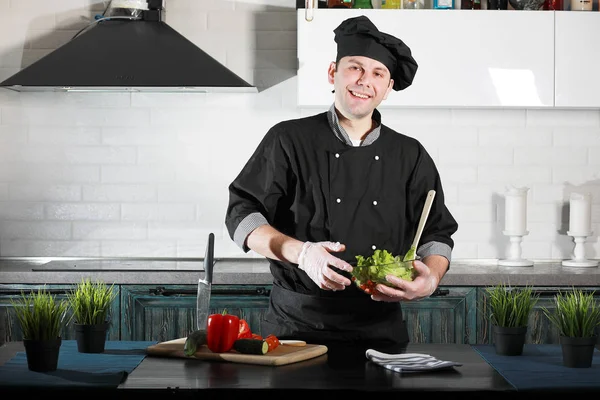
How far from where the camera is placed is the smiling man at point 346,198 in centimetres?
306

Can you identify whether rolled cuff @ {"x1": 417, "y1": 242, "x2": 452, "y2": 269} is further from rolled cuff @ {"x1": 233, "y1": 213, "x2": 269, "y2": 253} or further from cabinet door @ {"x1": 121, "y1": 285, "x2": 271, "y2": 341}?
cabinet door @ {"x1": 121, "y1": 285, "x2": 271, "y2": 341}

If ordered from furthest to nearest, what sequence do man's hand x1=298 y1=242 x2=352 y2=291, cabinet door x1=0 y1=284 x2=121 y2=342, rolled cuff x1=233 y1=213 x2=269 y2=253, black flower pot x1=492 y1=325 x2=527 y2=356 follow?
cabinet door x1=0 y1=284 x2=121 y2=342 < rolled cuff x1=233 y1=213 x2=269 y2=253 < black flower pot x1=492 y1=325 x2=527 y2=356 < man's hand x1=298 y1=242 x2=352 y2=291

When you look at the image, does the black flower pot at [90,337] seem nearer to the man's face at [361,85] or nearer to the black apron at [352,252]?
the black apron at [352,252]

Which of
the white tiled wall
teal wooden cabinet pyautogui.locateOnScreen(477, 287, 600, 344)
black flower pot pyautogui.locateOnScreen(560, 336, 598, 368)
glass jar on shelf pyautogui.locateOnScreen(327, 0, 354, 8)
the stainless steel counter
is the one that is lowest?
teal wooden cabinet pyautogui.locateOnScreen(477, 287, 600, 344)

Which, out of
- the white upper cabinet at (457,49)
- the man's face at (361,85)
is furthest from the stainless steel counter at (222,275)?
the man's face at (361,85)

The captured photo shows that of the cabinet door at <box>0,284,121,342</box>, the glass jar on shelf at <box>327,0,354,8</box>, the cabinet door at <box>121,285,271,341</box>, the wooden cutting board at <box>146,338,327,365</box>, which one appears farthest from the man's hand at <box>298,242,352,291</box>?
the glass jar on shelf at <box>327,0,354,8</box>

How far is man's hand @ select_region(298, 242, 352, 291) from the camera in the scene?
103 inches

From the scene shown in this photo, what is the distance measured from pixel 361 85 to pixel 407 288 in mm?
792

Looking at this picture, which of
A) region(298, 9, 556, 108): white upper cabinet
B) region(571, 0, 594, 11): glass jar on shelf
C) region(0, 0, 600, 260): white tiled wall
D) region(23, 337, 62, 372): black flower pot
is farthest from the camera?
region(0, 0, 600, 260): white tiled wall

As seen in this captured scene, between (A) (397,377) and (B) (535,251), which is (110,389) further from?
(B) (535,251)

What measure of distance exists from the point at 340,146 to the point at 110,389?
1302mm

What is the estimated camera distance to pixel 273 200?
3148 millimetres

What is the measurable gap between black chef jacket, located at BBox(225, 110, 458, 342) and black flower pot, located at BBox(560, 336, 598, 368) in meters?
0.67

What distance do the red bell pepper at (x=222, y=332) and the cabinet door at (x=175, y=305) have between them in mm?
1627
